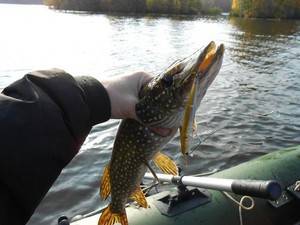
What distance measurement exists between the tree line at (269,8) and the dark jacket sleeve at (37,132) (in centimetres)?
6754

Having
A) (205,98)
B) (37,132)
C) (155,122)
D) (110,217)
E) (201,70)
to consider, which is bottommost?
(205,98)

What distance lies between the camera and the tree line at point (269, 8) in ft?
212

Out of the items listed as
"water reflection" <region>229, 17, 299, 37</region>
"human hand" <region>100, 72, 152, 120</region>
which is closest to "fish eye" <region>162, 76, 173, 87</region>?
"human hand" <region>100, 72, 152, 120</region>

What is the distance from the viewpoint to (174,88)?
7.88 ft

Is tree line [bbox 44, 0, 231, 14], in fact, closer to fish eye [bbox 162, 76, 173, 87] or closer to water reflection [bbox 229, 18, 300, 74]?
water reflection [bbox 229, 18, 300, 74]

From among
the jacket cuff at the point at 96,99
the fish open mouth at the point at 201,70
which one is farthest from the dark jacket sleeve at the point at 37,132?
the fish open mouth at the point at 201,70

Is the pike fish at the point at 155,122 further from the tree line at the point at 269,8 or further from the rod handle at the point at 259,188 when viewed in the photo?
the tree line at the point at 269,8

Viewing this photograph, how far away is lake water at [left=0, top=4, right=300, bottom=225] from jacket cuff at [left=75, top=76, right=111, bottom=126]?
60 cm

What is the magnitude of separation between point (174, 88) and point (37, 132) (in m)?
0.88

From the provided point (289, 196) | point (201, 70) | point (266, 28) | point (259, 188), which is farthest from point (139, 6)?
point (201, 70)

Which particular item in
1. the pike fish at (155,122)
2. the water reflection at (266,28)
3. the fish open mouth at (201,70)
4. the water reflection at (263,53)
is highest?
the fish open mouth at (201,70)

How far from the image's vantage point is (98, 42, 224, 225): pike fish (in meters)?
2.16

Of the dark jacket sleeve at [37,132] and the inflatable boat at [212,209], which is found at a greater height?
the dark jacket sleeve at [37,132]

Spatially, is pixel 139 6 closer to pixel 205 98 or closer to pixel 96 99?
pixel 205 98
